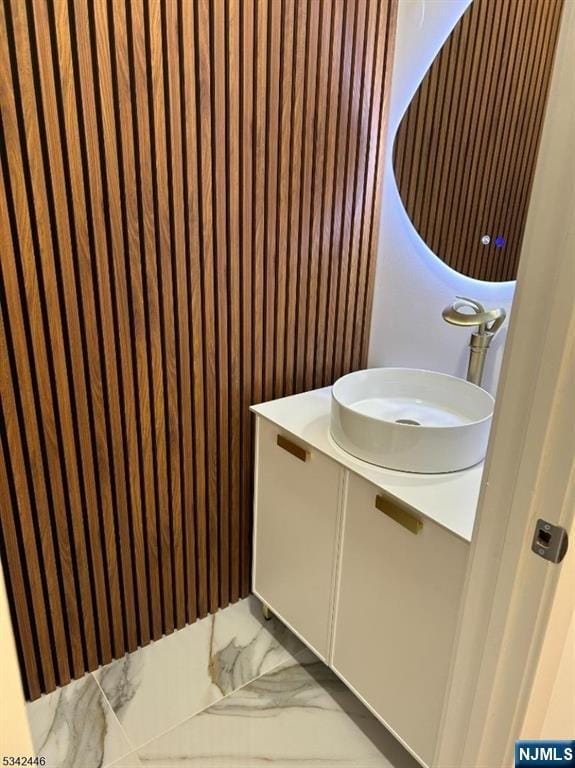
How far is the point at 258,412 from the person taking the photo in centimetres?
174

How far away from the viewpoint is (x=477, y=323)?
152 cm

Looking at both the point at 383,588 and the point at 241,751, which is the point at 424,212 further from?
the point at 241,751

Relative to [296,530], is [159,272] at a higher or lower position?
higher

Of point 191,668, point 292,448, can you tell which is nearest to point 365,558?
point 292,448

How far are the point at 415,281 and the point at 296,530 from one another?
0.86 meters

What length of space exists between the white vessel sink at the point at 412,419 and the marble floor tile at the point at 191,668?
823mm


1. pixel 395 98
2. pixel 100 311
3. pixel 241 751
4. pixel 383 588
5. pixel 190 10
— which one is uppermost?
pixel 190 10

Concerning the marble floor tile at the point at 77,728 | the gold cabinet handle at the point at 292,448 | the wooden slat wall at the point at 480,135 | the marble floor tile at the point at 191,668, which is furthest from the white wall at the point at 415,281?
the marble floor tile at the point at 77,728

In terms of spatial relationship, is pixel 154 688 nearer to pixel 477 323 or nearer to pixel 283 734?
Answer: pixel 283 734

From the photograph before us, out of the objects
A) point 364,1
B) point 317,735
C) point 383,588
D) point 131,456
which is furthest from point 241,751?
point 364,1

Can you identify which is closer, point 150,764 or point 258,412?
point 150,764

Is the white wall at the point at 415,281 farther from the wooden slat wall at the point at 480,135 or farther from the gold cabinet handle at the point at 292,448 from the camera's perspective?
the gold cabinet handle at the point at 292,448

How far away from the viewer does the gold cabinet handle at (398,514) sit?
4.20 ft

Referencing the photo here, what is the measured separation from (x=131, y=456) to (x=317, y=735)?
3.04ft
